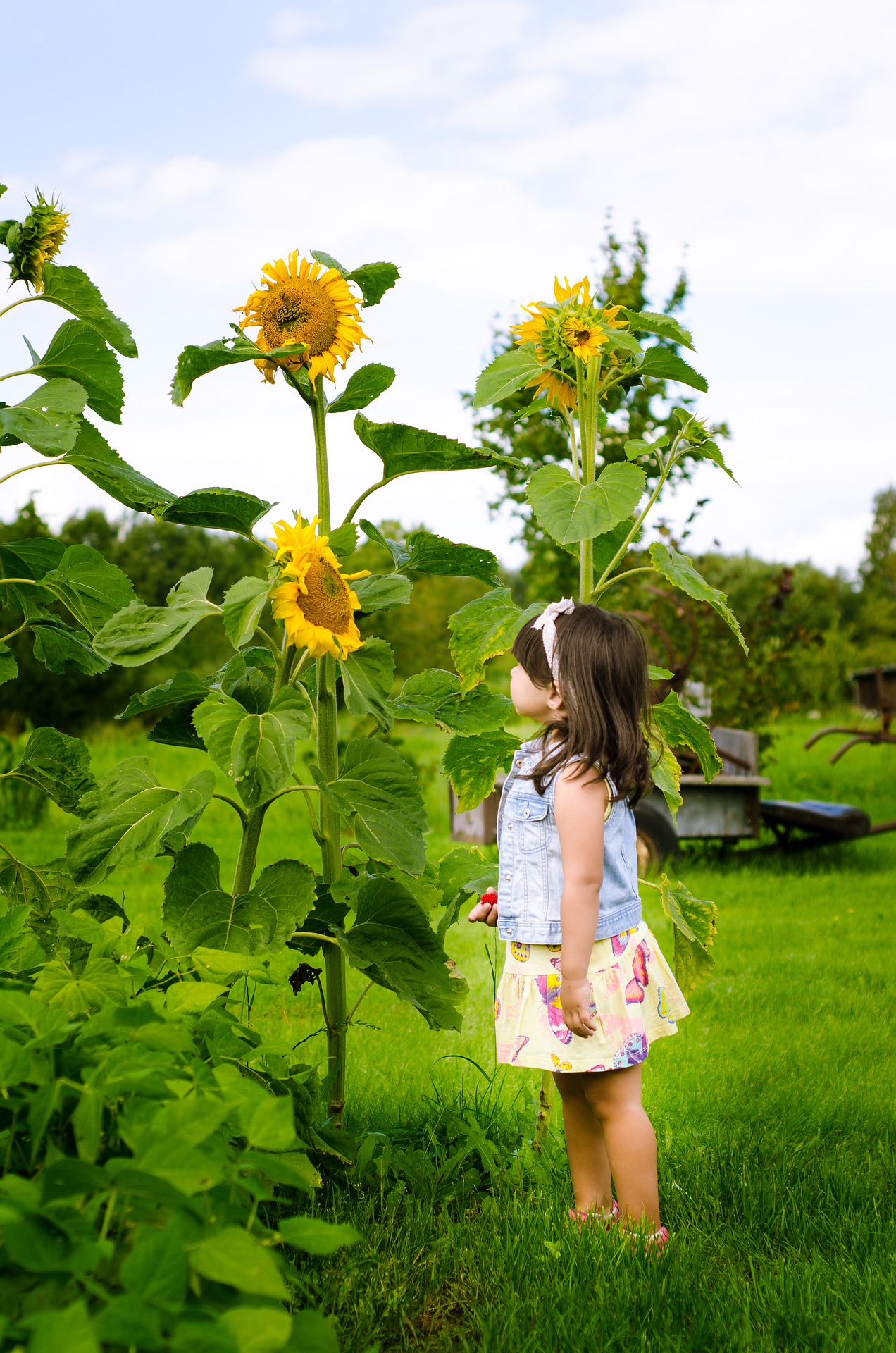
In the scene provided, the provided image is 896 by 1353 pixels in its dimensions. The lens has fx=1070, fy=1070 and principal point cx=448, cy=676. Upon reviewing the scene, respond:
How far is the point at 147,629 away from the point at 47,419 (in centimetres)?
46

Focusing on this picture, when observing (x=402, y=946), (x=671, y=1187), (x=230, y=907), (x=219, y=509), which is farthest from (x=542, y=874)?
(x=219, y=509)

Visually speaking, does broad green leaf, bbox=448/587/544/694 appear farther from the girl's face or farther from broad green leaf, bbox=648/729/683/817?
broad green leaf, bbox=648/729/683/817

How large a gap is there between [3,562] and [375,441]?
91 cm

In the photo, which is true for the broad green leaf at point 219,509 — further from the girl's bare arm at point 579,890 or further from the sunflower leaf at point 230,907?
the girl's bare arm at point 579,890

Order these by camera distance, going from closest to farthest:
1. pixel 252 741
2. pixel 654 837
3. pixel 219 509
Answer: pixel 252 741
pixel 219 509
pixel 654 837

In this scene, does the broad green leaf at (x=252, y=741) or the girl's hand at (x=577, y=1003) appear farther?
the girl's hand at (x=577, y=1003)

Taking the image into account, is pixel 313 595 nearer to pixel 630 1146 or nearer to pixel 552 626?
pixel 552 626

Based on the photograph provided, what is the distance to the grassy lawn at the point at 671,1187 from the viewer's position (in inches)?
68.2

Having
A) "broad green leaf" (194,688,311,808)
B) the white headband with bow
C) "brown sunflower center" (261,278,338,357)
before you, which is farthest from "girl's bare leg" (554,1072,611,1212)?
"brown sunflower center" (261,278,338,357)

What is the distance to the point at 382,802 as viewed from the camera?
1.95 metres

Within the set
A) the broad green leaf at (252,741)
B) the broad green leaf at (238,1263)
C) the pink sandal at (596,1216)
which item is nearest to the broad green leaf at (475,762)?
the broad green leaf at (252,741)

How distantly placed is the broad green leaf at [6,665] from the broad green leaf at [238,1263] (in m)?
1.41

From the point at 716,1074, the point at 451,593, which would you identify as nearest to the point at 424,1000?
the point at 716,1074

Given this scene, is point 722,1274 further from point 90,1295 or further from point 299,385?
point 299,385
